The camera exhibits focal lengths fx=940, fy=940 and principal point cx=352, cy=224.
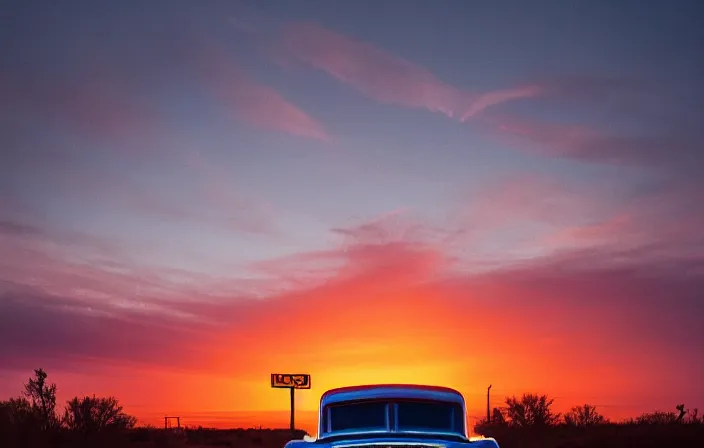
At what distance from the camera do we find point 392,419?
12.9 meters

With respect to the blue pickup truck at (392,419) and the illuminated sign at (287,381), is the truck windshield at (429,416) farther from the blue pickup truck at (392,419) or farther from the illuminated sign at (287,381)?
the illuminated sign at (287,381)

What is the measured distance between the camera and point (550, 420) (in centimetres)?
→ 6088

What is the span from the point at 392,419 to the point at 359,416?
0.64 m

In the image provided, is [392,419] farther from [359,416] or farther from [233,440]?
[233,440]

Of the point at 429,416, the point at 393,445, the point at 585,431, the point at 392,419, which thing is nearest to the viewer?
the point at 393,445

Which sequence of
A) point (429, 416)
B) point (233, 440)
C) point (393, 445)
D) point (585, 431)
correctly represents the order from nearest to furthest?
point (393, 445)
point (429, 416)
point (585, 431)
point (233, 440)

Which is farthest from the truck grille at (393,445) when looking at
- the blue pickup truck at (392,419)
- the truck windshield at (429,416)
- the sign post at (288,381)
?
the sign post at (288,381)

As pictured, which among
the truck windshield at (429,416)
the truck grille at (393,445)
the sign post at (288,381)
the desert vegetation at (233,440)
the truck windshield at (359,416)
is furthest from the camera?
the sign post at (288,381)

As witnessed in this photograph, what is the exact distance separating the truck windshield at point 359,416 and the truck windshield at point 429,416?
0.26 metres

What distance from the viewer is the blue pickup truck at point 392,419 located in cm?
1228

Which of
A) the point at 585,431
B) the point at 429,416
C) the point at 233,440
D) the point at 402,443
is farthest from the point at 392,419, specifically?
the point at 233,440

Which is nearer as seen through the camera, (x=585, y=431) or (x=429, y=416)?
(x=429, y=416)

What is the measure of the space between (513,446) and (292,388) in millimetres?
43879

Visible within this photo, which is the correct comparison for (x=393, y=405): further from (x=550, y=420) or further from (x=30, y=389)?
(x=550, y=420)
